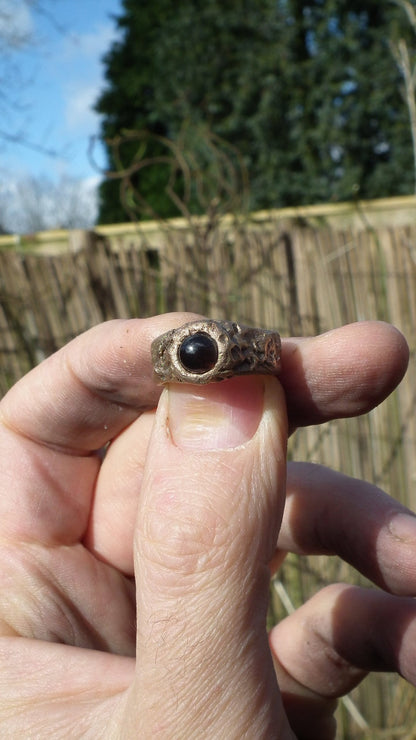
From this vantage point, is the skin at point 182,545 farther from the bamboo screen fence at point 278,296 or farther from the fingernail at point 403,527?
the bamboo screen fence at point 278,296

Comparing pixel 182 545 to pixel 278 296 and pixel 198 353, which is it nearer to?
pixel 198 353

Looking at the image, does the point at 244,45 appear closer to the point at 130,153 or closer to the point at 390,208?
the point at 130,153

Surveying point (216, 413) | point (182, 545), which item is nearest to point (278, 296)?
point (216, 413)

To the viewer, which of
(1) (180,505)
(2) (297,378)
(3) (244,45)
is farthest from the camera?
(3) (244,45)

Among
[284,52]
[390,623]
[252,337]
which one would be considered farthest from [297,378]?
[284,52]

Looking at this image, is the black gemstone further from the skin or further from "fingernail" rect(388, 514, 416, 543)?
"fingernail" rect(388, 514, 416, 543)

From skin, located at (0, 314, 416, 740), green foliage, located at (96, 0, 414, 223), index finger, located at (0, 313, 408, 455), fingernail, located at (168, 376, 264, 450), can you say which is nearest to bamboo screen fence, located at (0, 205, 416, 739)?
skin, located at (0, 314, 416, 740)
